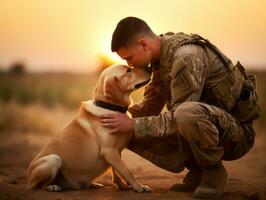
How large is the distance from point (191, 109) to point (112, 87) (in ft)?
1.97

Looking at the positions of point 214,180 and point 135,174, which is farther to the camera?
point 135,174

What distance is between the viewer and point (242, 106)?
4004 millimetres

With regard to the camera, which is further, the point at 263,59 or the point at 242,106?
the point at 263,59

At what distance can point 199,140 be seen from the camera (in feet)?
12.3

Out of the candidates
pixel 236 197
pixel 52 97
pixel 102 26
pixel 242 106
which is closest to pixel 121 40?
pixel 242 106

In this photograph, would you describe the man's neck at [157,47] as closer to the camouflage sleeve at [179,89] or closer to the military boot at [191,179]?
the camouflage sleeve at [179,89]

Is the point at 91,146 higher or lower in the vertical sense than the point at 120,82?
lower

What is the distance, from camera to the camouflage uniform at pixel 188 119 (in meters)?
3.71

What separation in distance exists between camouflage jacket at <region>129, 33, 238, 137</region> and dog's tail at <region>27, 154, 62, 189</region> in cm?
59

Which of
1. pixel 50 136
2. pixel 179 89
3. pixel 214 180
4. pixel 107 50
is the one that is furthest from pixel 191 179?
pixel 50 136

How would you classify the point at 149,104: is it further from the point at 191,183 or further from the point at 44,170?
the point at 44,170

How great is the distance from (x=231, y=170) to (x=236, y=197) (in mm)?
1660

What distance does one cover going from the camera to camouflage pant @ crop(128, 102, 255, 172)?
3.71m

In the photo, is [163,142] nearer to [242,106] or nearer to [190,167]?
[190,167]
